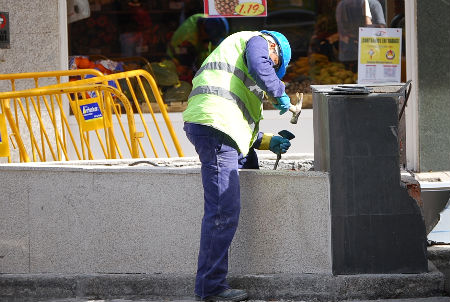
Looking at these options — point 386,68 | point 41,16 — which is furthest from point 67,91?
point 386,68

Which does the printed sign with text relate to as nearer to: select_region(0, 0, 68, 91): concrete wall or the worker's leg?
select_region(0, 0, 68, 91): concrete wall

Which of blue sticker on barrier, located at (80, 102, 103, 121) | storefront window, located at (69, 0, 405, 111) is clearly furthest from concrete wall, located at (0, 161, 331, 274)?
storefront window, located at (69, 0, 405, 111)

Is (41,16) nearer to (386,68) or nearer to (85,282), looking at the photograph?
(386,68)

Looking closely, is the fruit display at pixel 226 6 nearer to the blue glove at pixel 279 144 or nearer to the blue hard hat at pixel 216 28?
the blue hard hat at pixel 216 28

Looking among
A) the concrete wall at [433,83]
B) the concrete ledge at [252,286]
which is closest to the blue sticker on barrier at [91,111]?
the concrete ledge at [252,286]

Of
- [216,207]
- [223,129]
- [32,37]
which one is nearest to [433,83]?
[32,37]

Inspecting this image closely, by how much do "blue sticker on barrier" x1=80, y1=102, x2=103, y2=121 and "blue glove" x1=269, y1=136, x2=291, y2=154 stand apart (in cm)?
177

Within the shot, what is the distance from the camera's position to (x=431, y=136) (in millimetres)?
9961

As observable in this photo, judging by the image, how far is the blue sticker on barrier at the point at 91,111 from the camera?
25.2 feet

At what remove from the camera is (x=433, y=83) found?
9930 millimetres

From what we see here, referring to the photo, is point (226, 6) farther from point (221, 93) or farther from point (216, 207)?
point (216, 207)

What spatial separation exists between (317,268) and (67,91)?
2.54m

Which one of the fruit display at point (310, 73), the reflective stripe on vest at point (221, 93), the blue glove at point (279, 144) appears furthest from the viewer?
the fruit display at point (310, 73)

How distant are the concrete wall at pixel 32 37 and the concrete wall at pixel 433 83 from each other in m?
3.61
